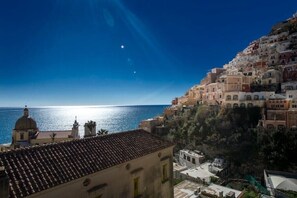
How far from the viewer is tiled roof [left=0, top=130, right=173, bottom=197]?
992 cm

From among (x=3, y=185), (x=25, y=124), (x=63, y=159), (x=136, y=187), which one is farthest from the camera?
(x=25, y=124)

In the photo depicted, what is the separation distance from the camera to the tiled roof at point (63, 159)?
32.6 ft

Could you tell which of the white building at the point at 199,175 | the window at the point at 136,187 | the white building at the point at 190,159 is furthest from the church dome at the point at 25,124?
the window at the point at 136,187

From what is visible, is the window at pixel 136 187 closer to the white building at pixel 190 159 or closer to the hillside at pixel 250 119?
the white building at pixel 190 159

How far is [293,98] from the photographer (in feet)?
172

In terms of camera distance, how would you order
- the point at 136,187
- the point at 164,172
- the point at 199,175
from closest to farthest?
the point at 136,187 → the point at 164,172 → the point at 199,175

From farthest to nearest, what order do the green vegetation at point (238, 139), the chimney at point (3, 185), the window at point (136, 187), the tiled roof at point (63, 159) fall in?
the green vegetation at point (238, 139) < the window at point (136, 187) < the tiled roof at point (63, 159) < the chimney at point (3, 185)

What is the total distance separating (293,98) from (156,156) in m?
49.2

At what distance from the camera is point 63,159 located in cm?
1209

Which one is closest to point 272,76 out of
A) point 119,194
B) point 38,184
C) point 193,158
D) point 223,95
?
point 223,95

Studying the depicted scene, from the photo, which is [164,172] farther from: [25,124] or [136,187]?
[25,124]

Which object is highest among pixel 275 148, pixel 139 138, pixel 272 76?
pixel 272 76

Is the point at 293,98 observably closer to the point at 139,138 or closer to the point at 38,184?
the point at 139,138

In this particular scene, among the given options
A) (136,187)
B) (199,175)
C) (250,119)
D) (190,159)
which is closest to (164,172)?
(136,187)
